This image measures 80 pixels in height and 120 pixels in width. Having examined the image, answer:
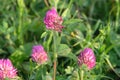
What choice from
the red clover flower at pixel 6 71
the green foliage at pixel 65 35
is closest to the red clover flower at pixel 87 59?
the green foliage at pixel 65 35

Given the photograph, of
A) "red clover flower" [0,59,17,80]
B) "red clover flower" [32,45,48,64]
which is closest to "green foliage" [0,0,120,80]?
"red clover flower" [32,45,48,64]

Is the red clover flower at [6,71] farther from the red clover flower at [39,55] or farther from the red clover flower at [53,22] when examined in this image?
the red clover flower at [53,22]

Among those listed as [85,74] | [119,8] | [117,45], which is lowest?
[85,74]

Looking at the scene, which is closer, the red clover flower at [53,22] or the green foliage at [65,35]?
the red clover flower at [53,22]

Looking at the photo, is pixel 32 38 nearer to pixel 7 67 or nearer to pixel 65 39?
pixel 65 39

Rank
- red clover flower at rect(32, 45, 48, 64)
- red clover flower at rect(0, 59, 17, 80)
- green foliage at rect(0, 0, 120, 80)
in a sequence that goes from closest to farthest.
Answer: red clover flower at rect(0, 59, 17, 80), red clover flower at rect(32, 45, 48, 64), green foliage at rect(0, 0, 120, 80)

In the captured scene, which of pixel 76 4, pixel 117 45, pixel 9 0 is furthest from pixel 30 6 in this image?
pixel 117 45

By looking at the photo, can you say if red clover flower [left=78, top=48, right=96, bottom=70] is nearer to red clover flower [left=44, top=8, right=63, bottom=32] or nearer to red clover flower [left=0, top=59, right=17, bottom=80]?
red clover flower [left=44, top=8, right=63, bottom=32]

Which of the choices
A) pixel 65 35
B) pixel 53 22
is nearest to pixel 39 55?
pixel 53 22
